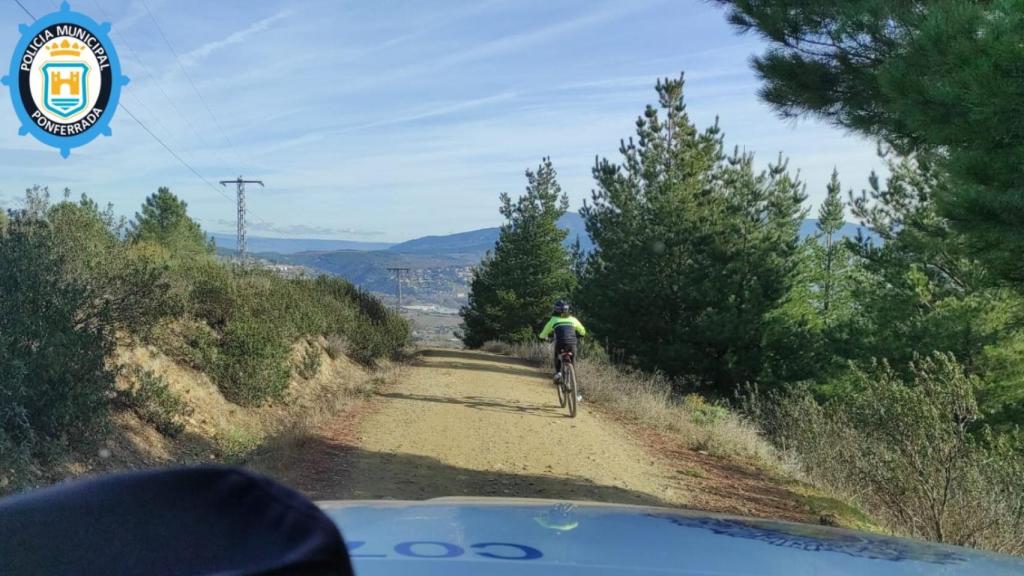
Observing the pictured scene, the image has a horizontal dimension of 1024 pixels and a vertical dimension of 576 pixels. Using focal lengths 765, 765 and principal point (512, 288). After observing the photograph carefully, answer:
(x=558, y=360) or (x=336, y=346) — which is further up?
(x=558, y=360)

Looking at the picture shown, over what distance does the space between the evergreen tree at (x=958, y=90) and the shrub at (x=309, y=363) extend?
1084 cm

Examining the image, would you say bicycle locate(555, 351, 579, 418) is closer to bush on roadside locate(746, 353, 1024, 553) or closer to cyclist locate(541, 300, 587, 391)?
cyclist locate(541, 300, 587, 391)

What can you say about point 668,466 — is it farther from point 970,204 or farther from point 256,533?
point 256,533

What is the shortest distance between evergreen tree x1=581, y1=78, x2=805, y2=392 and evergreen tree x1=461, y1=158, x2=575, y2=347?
12.4 meters

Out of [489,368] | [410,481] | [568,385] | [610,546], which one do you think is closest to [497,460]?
[410,481]

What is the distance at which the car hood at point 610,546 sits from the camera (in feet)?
8.31

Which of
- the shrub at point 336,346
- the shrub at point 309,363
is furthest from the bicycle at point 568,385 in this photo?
the shrub at point 336,346

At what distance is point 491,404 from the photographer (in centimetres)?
1422

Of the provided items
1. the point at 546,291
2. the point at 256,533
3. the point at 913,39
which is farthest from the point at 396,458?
the point at 546,291

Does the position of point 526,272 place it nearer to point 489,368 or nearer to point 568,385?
point 489,368

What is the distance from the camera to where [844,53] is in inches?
354

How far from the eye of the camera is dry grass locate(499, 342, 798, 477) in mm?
10648

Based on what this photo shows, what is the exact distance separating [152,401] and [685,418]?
8239 mm

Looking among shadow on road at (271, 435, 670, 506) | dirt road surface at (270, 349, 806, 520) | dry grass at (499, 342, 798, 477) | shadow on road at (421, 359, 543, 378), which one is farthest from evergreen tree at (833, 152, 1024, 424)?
shadow on road at (271, 435, 670, 506)
